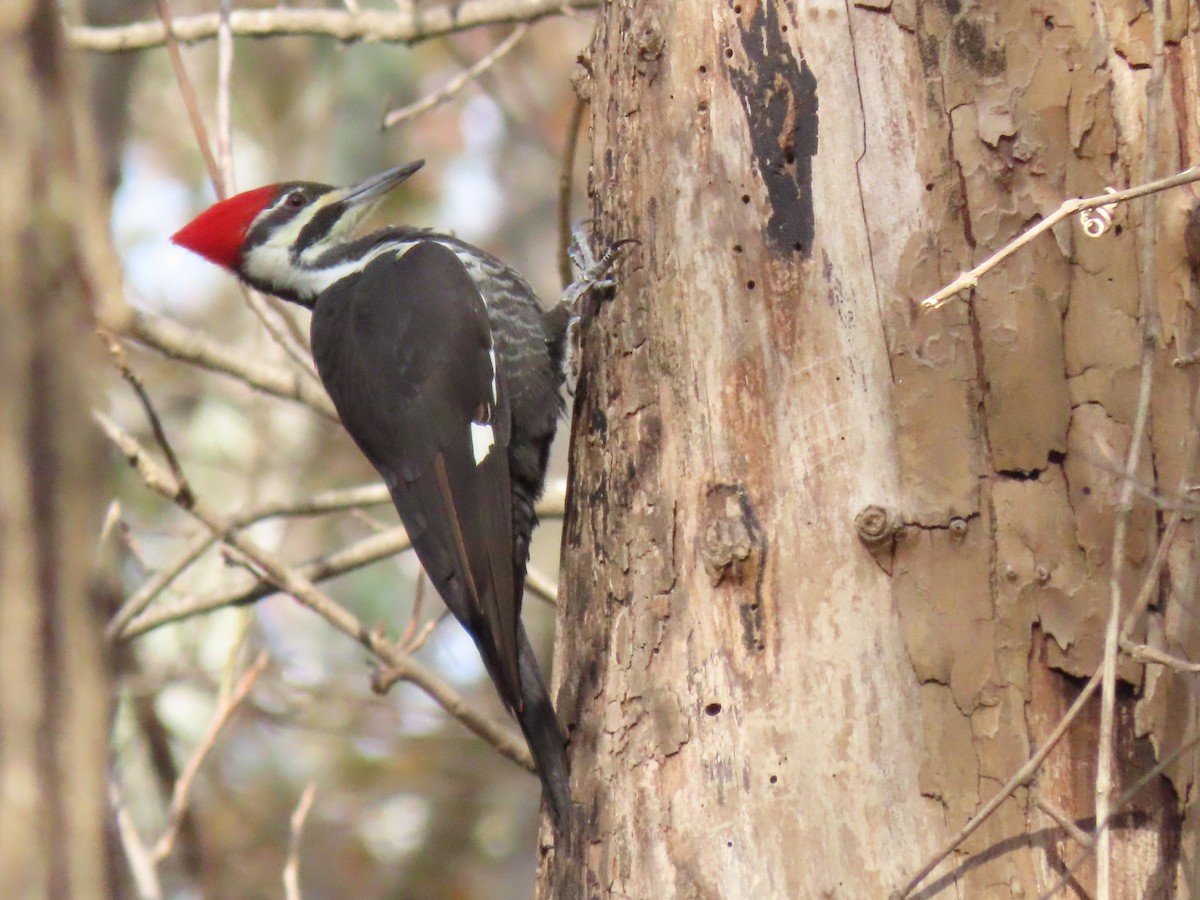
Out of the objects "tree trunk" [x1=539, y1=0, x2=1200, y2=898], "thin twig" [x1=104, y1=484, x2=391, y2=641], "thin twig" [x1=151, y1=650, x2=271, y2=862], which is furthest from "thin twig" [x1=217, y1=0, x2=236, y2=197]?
"tree trunk" [x1=539, y1=0, x2=1200, y2=898]

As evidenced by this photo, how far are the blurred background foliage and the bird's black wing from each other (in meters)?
2.51

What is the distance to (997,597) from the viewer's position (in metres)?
2.00

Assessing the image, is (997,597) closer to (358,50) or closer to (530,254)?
(358,50)

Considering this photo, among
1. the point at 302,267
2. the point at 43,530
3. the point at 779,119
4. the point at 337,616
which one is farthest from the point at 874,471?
the point at 302,267

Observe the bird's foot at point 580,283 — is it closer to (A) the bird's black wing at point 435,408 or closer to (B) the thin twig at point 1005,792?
(A) the bird's black wing at point 435,408

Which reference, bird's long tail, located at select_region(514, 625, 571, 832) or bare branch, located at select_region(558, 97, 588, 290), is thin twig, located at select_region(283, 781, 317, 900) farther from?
bare branch, located at select_region(558, 97, 588, 290)

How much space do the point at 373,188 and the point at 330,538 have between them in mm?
4887

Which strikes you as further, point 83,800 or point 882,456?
point 882,456

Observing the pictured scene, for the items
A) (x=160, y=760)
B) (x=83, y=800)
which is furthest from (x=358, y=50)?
(x=83, y=800)

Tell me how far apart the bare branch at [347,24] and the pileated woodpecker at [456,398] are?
48 centimetres

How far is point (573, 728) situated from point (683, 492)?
0.43 metres

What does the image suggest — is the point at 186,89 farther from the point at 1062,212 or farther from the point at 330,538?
the point at 330,538

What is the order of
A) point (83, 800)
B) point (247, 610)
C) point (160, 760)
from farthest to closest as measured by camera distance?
1. point (160, 760)
2. point (247, 610)
3. point (83, 800)

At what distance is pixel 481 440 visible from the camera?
119 inches
